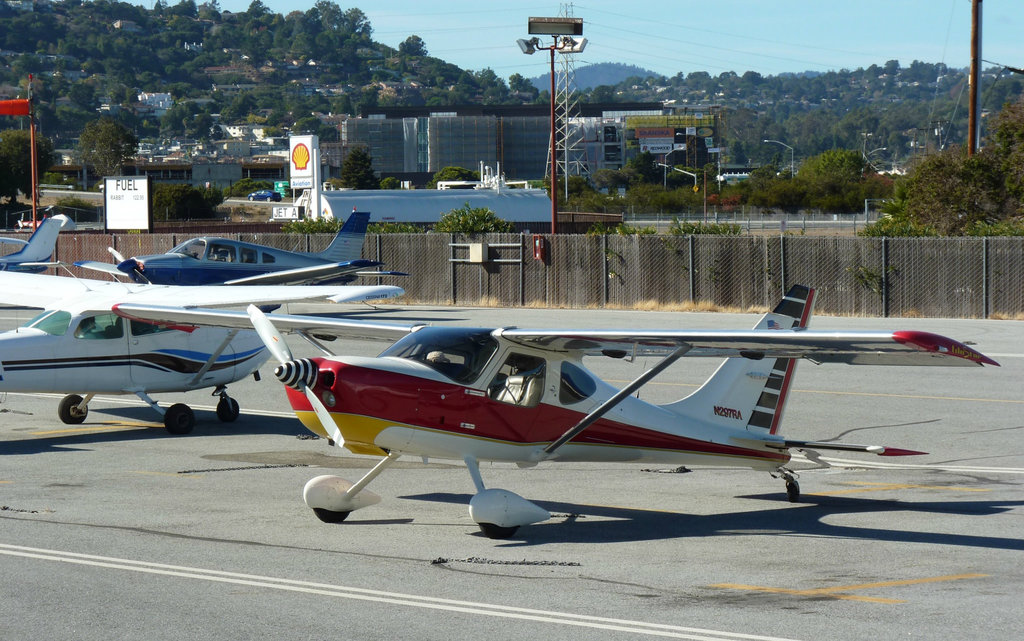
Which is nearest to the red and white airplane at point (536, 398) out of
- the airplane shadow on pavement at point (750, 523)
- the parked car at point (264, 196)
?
the airplane shadow on pavement at point (750, 523)

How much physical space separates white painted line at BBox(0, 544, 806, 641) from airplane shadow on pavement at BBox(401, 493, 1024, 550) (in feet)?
6.56

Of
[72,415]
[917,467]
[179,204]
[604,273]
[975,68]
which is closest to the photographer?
[917,467]

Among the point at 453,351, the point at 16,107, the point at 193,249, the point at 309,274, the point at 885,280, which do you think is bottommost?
the point at 885,280

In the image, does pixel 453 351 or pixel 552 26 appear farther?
pixel 552 26

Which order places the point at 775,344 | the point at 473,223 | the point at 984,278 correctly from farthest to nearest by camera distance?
the point at 473,223 < the point at 984,278 < the point at 775,344

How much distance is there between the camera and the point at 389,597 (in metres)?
8.03

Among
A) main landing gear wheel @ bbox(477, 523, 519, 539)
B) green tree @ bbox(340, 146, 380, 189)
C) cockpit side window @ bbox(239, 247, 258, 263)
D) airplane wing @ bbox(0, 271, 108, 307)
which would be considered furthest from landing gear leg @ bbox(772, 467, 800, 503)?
green tree @ bbox(340, 146, 380, 189)

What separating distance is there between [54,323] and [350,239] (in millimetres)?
22438

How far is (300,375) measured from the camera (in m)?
9.22

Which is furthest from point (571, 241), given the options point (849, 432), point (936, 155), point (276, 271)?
point (849, 432)

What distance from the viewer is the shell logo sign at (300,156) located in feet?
204

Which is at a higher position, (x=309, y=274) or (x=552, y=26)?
(x=552, y=26)

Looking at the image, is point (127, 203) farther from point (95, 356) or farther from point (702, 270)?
point (95, 356)

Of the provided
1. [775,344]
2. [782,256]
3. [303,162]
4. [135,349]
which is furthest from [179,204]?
[775,344]
